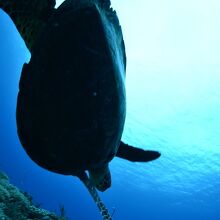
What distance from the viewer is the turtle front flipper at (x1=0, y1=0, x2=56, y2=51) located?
2525 mm

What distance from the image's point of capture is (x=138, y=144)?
30547mm

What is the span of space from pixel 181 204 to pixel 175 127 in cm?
3653

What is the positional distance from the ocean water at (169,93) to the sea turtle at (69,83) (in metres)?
11.1

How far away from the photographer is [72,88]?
87.5 inches

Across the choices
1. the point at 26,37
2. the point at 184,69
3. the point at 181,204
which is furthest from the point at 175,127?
the point at 181,204

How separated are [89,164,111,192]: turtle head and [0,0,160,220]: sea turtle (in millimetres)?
842

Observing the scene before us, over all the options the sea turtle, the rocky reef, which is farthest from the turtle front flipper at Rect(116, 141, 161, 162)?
the rocky reef

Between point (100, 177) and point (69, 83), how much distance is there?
6.41ft

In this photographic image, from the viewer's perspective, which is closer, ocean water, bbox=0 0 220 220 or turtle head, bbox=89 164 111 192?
turtle head, bbox=89 164 111 192

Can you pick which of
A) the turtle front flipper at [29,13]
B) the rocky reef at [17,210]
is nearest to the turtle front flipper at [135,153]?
the turtle front flipper at [29,13]

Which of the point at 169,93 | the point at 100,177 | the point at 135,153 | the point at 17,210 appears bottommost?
the point at 17,210

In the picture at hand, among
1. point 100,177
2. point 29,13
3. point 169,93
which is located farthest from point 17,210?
point 169,93

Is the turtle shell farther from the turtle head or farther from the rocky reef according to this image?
the rocky reef

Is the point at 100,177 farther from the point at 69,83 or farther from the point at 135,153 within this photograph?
the point at 69,83
